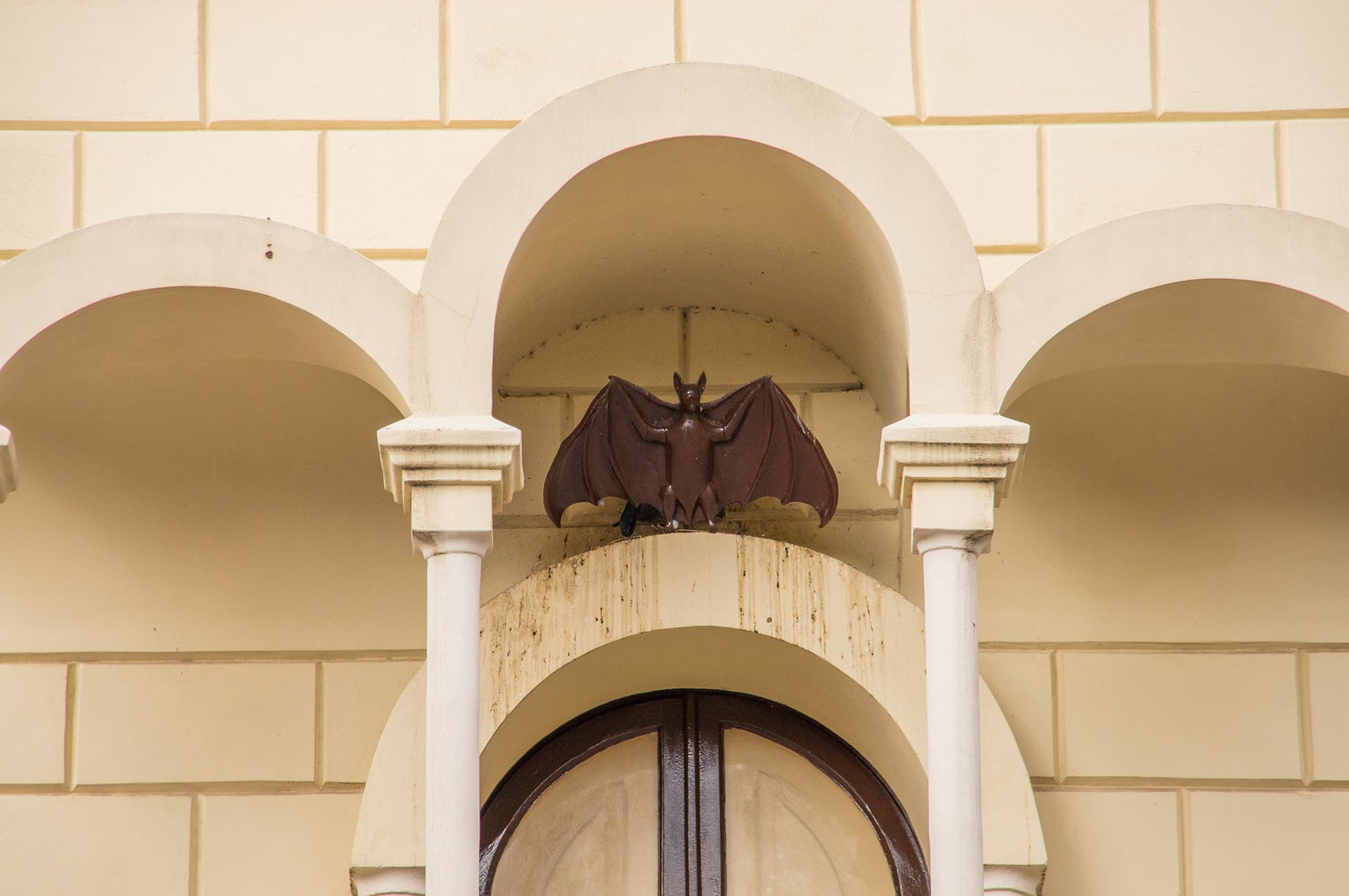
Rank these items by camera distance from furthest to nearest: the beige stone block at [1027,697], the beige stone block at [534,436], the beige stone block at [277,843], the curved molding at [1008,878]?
the beige stone block at [534,436]
the beige stone block at [1027,697]
the beige stone block at [277,843]
the curved molding at [1008,878]

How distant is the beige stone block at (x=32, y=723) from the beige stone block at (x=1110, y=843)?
331 centimetres

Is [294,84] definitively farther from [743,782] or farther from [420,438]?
[743,782]

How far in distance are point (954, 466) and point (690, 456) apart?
116cm

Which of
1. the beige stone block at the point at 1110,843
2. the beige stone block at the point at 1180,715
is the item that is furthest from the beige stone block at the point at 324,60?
the beige stone block at the point at 1110,843

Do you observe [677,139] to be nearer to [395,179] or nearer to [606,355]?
[395,179]

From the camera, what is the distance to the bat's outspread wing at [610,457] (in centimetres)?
562

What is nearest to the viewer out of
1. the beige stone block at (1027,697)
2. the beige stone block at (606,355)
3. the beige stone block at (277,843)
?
the beige stone block at (277,843)

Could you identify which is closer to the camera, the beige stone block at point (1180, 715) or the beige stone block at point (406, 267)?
the beige stone block at point (406, 267)

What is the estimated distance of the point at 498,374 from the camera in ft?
19.7

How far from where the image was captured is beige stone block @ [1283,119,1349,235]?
551 centimetres

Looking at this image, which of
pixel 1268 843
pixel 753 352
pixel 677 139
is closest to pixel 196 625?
pixel 753 352

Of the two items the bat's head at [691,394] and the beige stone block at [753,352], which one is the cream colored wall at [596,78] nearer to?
the beige stone block at [753,352]

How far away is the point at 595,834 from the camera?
233 inches

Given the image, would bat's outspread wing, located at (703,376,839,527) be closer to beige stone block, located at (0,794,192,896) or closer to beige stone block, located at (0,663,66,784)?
beige stone block, located at (0,794,192,896)
